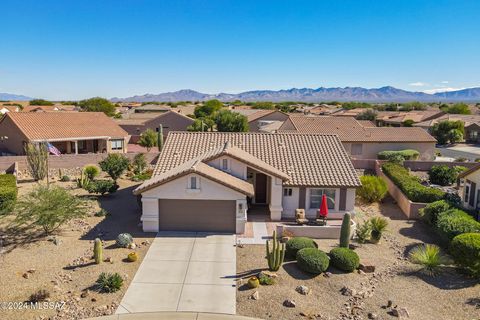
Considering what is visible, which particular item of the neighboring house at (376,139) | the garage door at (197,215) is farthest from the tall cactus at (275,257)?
the neighboring house at (376,139)

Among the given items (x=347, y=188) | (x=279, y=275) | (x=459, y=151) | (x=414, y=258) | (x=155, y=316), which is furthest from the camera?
(x=459, y=151)

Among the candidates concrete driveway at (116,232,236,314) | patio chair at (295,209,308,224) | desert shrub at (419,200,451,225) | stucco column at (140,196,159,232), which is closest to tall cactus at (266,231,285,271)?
concrete driveway at (116,232,236,314)

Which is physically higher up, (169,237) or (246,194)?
(246,194)

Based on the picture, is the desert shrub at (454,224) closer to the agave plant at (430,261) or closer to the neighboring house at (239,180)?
the agave plant at (430,261)

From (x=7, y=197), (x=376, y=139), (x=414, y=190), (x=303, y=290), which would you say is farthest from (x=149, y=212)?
(x=376, y=139)

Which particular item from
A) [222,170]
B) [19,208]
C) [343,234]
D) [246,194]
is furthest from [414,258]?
[19,208]

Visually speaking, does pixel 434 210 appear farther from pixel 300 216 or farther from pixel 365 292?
pixel 365 292

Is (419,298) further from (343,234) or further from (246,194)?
(246,194)
